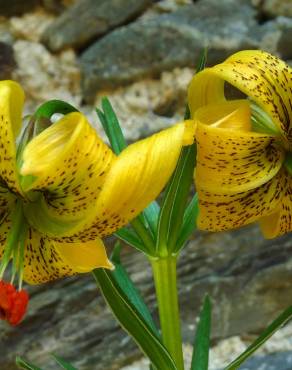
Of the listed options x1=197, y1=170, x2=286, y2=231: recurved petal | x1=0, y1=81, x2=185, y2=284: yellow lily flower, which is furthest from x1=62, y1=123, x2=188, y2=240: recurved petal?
x1=197, y1=170, x2=286, y2=231: recurved petal

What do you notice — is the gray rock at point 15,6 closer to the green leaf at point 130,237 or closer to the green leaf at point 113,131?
the green leaf at point 113,131

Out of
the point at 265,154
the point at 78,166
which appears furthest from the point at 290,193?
the point at 78,166

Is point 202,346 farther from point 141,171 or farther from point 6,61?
point 6,61

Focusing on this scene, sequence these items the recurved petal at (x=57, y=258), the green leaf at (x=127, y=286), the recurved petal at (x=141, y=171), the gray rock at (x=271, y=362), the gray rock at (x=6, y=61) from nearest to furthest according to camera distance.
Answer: the recurved petal at (x=141, y=171) < the recurved petal at (x=57, y=258) < the green leaf at (x=127, y=286) < the gray rock at (x=271, y=362) < the gray rock at (x=6, y=61)

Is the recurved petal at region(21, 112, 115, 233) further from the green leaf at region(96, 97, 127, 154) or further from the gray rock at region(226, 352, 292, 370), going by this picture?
the gray rock at region(226, 352, 292, 370)

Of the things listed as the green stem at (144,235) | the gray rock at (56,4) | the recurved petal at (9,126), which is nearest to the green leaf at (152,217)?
the green stem at (144,235)

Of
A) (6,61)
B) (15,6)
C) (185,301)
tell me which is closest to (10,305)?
(185,301)
